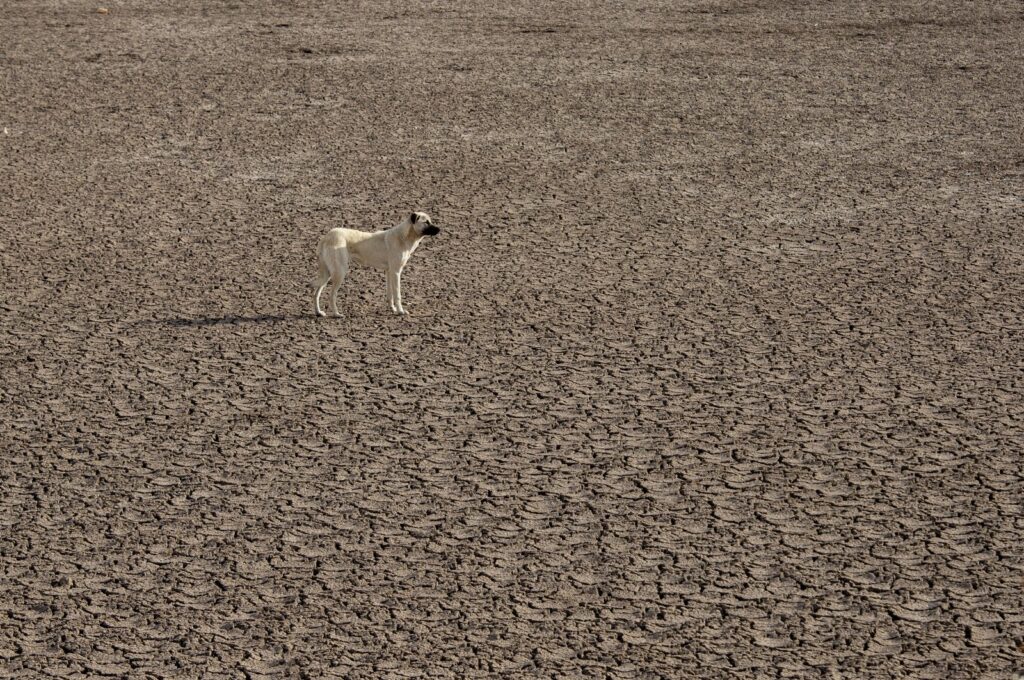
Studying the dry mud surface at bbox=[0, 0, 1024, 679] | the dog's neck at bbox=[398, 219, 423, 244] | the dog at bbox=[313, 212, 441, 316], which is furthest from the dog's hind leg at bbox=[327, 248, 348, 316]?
the dog's neck at bbox=[398, 219, 423, 244]

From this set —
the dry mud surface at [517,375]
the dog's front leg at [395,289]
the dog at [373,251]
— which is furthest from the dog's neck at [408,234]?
the dry mud surface at [517,375]

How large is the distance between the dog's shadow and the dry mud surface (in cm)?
3

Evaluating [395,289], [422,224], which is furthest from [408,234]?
[395,289]

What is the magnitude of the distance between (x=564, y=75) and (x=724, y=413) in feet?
24.2

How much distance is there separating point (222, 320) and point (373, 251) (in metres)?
0.92

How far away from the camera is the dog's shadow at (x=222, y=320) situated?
326 inches

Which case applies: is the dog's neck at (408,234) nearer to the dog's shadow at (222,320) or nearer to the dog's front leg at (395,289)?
the dog's front leg at (395,289)

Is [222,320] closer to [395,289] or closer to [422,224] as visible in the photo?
[395,289]

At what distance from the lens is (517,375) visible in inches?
301

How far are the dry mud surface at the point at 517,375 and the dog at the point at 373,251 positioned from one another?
0.23m

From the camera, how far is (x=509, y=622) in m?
5.44

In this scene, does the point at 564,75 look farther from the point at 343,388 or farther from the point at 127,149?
the point at 343,388

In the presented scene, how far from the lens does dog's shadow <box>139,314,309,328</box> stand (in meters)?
8.27

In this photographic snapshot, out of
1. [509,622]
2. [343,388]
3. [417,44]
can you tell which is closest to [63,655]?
[509,622]
